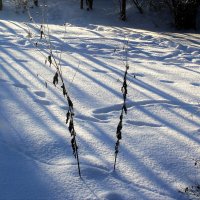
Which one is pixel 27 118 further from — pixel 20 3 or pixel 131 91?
pixel 20 3

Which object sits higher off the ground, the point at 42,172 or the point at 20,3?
the point at 20,3

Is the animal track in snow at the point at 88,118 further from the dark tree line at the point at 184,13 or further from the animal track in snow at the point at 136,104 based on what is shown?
the dark tree line at the point at 184,13

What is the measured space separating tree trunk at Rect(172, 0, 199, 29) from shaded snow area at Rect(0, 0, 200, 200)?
8.09m

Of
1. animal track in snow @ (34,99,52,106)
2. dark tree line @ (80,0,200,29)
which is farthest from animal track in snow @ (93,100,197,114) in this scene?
dark tree line @ (80,0,200,29)

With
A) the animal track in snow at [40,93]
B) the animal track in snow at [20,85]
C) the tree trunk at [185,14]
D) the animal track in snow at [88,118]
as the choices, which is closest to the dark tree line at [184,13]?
the tree trunk at [185,14]

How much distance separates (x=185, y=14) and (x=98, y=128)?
11990 millimetres

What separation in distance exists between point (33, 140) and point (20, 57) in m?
3.37

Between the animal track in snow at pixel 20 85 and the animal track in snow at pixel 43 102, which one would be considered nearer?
the animal track in snow at pixel 43 102

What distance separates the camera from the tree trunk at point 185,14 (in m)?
14.1

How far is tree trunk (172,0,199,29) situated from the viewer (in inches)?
553

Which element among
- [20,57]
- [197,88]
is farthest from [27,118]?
[20,57]

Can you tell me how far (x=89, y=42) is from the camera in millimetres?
7941

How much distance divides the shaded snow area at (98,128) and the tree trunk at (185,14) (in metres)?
8.09

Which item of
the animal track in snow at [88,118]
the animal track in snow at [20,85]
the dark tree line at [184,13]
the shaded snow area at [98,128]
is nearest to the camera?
the shaded snow area at [98,128]
